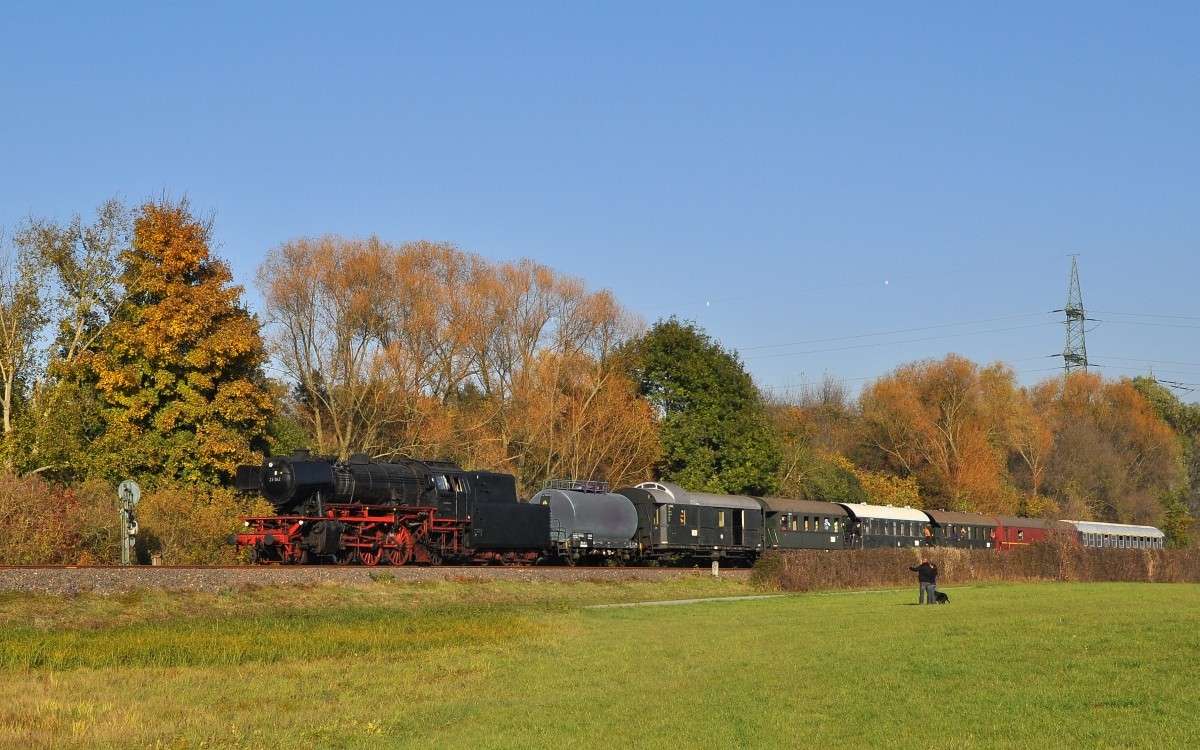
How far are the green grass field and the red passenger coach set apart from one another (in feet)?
135

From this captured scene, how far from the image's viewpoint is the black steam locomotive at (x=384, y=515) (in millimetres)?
38062

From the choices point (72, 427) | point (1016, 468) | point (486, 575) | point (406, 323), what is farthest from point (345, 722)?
point (1016, 468)

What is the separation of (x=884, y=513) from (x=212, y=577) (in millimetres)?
42166

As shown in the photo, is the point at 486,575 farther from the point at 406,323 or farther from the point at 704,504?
the point at 406,323

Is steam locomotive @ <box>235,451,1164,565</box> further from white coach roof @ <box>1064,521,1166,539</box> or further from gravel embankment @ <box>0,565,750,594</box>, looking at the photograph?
white coach roof @ <box>1064,521,1166,539</box>

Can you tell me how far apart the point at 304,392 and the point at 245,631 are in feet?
139

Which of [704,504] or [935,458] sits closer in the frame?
[704,504]

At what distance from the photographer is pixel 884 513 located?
2571 inches

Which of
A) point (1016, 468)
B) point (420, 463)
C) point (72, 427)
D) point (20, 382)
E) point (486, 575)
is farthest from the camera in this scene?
point (1016, 468)

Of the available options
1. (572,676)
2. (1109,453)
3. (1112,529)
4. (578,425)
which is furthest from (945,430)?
(572,676)

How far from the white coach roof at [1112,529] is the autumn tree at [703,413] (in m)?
19.8

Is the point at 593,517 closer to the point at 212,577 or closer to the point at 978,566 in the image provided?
the point at 978,566

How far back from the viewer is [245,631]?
24375 millimetres

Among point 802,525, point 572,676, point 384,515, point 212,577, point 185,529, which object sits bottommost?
point 572,676
